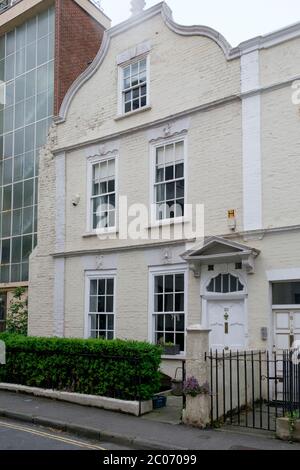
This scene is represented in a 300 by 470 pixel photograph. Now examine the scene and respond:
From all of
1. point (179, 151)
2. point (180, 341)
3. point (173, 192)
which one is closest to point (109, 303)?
point (180, 341)

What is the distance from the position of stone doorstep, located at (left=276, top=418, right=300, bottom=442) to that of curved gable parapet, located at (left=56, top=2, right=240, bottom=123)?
8.67 m

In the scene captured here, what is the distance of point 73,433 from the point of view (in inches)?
366

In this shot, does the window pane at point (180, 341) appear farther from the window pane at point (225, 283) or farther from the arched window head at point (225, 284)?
the window pane at point (225, 283)

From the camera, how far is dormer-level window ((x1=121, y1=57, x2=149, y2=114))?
15.2 m

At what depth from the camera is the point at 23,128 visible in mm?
20281

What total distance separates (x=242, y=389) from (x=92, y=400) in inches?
120

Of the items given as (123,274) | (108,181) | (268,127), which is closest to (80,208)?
(108,181)

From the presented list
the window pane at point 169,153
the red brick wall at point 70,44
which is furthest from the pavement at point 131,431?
the red brick wall at point 70,44

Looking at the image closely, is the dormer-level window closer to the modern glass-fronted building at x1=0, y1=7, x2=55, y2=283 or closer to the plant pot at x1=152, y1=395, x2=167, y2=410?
the modern glass-fronted building at x1=0, y1=7, x2=55, y2=283

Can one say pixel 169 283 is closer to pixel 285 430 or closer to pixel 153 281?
pixel 153 281

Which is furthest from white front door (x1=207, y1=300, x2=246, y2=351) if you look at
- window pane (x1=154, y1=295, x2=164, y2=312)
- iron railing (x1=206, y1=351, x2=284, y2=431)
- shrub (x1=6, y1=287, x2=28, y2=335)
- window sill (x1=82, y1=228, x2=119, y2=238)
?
shrub (x1=6, y1=287, x2=28, y2=335)

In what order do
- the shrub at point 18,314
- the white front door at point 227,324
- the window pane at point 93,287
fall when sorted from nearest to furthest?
1. the white front door at point 227,324
2. the window pane at point 93,287
3. the shrub at point 18,314

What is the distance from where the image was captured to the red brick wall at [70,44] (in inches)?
731

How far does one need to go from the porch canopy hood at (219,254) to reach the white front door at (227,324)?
2.95 ft
